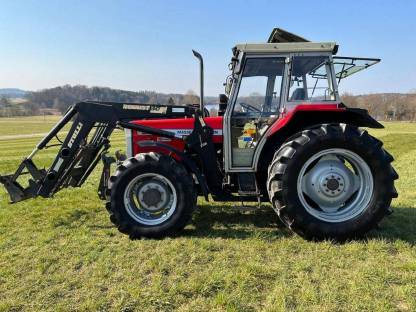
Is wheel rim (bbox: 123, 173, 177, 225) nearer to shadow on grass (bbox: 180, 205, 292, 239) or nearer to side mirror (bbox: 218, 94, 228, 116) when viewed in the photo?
shadow on grass (bbox: 180, 205, 292, 239)

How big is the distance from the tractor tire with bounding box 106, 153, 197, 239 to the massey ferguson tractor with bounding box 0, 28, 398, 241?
0.01 meters

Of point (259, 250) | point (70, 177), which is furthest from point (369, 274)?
point (70, 177)

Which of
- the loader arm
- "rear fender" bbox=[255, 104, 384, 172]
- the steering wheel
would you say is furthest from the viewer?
the loader arm

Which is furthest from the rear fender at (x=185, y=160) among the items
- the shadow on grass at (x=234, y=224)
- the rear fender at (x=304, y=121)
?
the rear fender at (x=304, y=121)

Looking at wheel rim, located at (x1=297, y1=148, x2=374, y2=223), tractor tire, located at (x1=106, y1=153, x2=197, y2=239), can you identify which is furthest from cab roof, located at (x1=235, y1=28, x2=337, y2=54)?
tractor tire, located at (x1=106, y1=153, x2=197, y2=239)

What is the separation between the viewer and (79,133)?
5.69 meters

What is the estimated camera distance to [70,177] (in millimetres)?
6137

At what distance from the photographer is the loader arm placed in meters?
5.67

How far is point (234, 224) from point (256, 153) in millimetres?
1226

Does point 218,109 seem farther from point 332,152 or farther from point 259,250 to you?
point 259,250

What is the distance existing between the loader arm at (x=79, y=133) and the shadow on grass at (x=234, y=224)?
5.05 ft

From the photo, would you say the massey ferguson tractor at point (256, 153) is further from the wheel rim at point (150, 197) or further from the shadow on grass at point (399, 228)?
the shadow on grass at point (399, 228)

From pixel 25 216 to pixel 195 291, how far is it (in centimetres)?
427

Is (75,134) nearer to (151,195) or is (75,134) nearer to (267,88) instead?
(151,195)
